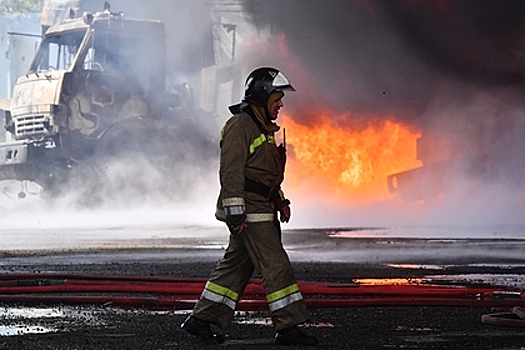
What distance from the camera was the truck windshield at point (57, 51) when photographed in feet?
68.7

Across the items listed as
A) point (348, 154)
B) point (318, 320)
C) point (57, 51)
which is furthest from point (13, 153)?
point (318, 320)

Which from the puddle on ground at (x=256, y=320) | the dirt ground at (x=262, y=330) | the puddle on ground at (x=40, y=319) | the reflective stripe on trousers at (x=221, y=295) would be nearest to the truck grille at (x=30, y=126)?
the dirt ground at (x=262, y=330)

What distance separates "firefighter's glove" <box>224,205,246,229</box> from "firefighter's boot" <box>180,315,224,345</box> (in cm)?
59

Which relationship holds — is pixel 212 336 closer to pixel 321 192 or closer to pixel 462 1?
pixel 462 1

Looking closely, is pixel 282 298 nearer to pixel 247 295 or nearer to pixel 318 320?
pixel 318 320

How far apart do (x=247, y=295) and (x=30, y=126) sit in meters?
13.5

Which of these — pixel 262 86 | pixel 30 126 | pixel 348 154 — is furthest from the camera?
pixel 348 154

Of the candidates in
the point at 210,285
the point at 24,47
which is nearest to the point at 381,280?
the point at 210,285

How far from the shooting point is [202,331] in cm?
607

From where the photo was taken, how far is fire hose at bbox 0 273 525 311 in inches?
289

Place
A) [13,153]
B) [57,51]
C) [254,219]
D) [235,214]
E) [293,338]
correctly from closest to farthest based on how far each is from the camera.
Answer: [293,338]
[235,214]
[254,219]
[13,153]
[57,51]

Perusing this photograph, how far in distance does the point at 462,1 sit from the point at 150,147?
6.73 meters

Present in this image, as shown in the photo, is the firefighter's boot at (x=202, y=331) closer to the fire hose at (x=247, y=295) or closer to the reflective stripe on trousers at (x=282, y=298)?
the reflective stripe on trousers at (x=282, y=298)

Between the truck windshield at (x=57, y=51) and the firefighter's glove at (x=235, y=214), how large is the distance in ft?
50.3
